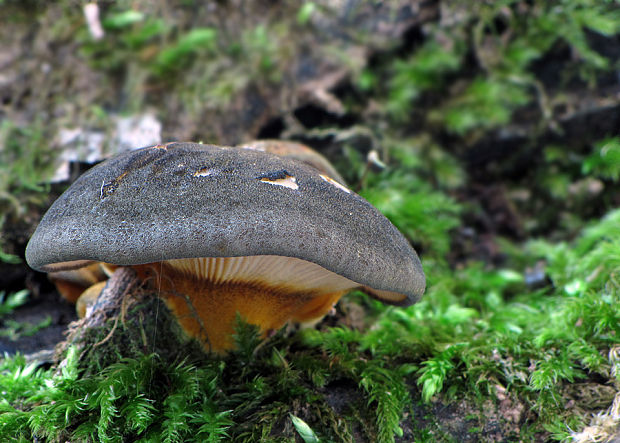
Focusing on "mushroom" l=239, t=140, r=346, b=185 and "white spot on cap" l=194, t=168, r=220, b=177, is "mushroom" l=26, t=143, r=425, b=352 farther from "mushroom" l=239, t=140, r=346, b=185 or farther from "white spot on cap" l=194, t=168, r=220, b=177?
"mushroom" l=239, t=140, r=346, b=185

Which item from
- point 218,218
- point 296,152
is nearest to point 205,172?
point 218,218

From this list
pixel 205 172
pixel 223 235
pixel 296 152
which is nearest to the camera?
pixel 223 235

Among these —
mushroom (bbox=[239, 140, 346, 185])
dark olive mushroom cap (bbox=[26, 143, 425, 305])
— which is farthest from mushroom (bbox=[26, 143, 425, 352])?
mushroom (bbox=[239, 140, 346, 185])

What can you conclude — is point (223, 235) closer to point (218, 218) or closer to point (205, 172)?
point (218, 218)

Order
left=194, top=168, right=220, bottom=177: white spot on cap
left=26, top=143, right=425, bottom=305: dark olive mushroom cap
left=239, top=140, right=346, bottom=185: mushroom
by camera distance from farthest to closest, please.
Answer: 1. left=239, top=140, right=346, bottom=185: mushroom
2. left=194, top=168, right=220, bottom=177: white spot on cap
3. left=26, top=143, right=425, bottom=305: dark olive mushroom cap

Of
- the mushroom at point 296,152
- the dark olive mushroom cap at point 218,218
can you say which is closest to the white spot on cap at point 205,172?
the dark olive mushroom cap at point 218,218

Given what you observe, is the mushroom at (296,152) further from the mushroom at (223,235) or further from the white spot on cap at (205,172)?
the white spot on cap at (205,172)

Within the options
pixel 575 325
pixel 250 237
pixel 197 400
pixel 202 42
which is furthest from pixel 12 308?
pixel 575 325
